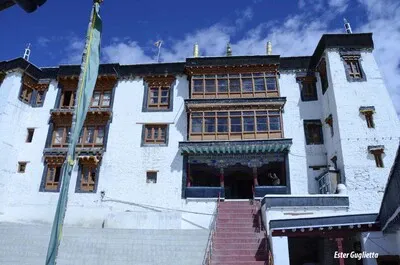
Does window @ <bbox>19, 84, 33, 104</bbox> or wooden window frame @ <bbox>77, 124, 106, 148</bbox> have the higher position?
window @ <bbox>19, 84, 33, 104</bbox>

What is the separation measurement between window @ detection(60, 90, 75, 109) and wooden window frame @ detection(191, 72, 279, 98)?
1010cm

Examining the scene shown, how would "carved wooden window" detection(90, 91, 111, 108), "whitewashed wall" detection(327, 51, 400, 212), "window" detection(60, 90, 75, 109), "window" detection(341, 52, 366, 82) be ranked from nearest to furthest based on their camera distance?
1. "whitewashed wall" detection(327, 51, 400, 212)
2. "window" detection(341, 52, 366, 82)
3. "carved wooden window" detection(90, 91, 111, 108)
4. "window" detection(60, 90, 75, 109)

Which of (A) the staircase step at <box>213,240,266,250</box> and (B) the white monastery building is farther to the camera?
(B) the white monastery building

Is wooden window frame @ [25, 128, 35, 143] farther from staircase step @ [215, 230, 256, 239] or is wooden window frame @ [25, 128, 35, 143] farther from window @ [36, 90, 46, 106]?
staircase step @ [215, 230, 256, 239]

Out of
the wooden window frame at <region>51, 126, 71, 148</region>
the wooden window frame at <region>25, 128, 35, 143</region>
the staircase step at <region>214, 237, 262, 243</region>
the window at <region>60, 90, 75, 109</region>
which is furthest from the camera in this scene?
the window at <region>60, 90, 75, 109</region>

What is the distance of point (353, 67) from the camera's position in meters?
22.3

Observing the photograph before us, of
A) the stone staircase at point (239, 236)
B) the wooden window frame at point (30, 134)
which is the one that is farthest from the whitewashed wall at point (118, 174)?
the stone staircase at point (239, 236)

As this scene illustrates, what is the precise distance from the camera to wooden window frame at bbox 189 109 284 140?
2273cm

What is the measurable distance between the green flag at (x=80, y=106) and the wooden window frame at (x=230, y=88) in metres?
17.5

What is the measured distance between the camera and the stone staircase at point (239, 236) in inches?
527

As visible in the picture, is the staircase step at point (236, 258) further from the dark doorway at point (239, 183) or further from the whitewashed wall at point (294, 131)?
the dark doorway at point (239, 183)

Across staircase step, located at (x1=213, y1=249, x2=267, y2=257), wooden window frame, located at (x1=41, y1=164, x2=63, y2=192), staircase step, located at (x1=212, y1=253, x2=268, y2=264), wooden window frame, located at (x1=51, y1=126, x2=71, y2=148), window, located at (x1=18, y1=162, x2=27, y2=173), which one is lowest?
staircase step, located at (x1=212, y1=253, x2=268, y2=264)

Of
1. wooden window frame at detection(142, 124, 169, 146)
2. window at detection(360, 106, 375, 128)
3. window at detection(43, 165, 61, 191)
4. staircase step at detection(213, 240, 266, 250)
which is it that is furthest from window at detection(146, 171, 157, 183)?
window at detection(360, 106, 375, 128)

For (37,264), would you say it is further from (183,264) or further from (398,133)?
(398,133)
